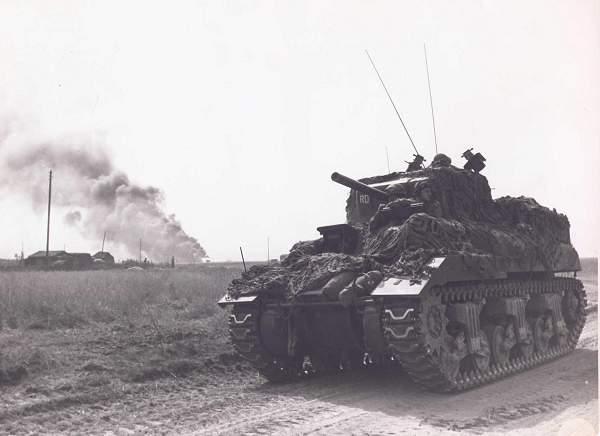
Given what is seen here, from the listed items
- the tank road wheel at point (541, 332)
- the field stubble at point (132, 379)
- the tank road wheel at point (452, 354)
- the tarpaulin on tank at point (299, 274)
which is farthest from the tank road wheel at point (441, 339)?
the tank road wheel at point (541, 332)

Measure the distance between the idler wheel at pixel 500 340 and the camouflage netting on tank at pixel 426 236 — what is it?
112cm

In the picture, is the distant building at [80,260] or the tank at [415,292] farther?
the distant building at [80,260]

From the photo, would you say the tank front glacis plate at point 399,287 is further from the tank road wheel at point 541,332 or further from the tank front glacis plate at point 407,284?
the tank road wheel at point 541,332

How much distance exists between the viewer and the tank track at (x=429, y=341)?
791 cm

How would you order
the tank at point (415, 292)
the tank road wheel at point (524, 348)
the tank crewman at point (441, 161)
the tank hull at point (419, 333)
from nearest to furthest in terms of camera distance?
the tank hull at point (419, 333)
the tank at point (415, 292)
the tank road wheel at point (524, 348)
the tank crewman at point (441, 161)

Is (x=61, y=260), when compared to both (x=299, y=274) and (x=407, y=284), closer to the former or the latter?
(x=299, y=274)

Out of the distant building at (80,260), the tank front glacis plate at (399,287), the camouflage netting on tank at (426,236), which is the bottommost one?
the tank front glacis plate at (399,287)

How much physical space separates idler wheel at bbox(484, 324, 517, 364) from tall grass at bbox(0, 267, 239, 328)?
8065mm

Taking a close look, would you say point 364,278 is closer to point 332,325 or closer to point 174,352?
point 332,325

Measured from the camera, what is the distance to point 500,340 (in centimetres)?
1005

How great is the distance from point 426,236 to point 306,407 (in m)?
2.98

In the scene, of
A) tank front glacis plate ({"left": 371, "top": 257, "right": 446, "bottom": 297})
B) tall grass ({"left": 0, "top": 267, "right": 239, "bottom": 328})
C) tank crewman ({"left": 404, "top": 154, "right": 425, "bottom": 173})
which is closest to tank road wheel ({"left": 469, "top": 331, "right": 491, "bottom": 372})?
tank front glacis plate ({"left": 371, "top": 257, "right": 446, "bottom": 297})

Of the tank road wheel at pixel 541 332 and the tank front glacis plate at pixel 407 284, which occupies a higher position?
the tank front glacis plate at pixel 407 284

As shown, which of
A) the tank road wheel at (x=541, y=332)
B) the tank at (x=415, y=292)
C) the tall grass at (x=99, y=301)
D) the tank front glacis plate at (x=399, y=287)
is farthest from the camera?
the tall grass at (x=99, y=301)
